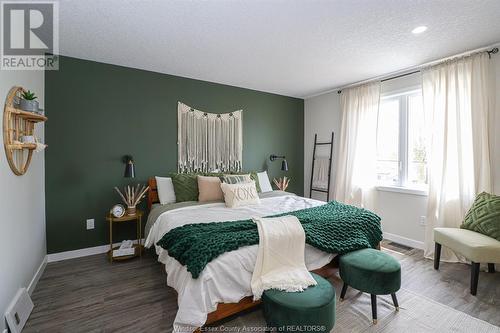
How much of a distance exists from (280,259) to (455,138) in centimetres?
273

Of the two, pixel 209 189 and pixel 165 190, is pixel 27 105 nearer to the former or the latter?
pixel 165 190

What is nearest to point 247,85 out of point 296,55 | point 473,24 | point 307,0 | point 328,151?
point 296,55

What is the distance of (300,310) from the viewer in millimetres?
1485

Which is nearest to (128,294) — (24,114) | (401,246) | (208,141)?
(24,114)

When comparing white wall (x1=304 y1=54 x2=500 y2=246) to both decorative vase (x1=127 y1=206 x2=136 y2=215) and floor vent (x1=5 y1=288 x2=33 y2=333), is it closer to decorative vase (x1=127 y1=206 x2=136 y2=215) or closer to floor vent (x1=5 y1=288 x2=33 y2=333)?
decorative vase (x1=127 y1=206 x2=136 y2=215)

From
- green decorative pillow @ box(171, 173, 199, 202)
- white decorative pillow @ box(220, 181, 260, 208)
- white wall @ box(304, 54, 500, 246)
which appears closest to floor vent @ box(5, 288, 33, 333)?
green decorative pillow @ box(171, 173, 199, 202)

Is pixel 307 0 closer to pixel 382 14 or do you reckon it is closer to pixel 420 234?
pixel 382 14

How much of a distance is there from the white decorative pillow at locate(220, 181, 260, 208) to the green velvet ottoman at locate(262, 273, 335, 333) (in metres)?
1.40

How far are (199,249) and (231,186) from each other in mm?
1404

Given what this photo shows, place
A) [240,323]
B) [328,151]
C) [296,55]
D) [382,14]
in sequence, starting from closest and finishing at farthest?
1. [240,323]
2. [382,14]
3. [296,55]
4. [328,151]

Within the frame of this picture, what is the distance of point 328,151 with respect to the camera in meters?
4.57

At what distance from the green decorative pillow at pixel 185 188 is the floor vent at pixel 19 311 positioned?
1.61 meters

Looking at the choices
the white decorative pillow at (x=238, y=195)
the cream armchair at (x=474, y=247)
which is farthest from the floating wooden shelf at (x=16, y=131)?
the cream armchair at (x=474, y=247)

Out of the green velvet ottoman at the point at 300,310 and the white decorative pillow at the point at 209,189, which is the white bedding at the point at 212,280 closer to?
the green velvet ottoman at the point at 300,310
